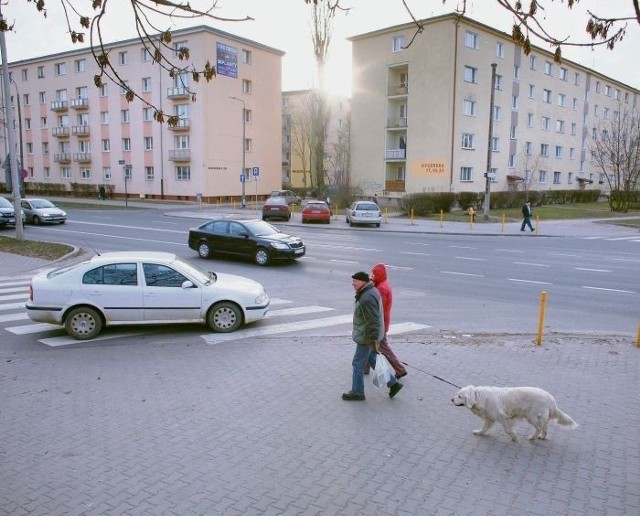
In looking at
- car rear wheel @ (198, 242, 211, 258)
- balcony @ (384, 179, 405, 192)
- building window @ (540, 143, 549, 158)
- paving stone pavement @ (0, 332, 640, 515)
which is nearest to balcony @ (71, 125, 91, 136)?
balcony @ (384, 179, 405, 192)

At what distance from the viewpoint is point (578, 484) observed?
4633 mm

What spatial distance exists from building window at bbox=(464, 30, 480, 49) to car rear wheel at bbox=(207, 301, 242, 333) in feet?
135

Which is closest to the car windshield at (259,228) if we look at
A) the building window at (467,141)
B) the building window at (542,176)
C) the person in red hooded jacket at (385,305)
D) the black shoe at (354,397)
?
the person in red hooded jacket at (385,305)

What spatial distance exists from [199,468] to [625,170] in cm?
5570

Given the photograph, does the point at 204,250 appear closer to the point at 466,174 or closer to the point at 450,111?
the point at 450,111

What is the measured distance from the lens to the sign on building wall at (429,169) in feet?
148

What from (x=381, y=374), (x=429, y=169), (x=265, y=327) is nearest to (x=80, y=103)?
(x=429, y=169)

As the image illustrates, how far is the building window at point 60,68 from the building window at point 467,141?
4496cm

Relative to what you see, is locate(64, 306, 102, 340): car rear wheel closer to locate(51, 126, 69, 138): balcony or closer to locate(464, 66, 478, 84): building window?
locate(464, 66, 478, 84): building window

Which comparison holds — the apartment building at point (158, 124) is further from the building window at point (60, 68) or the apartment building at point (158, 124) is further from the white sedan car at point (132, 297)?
the white sedan car at point (132, 297)

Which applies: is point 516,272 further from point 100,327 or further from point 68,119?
point 68,119

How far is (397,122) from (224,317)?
4193cm

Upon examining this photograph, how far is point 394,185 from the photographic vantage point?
49.0 meters

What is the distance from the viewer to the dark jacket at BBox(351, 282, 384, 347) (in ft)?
20.2
